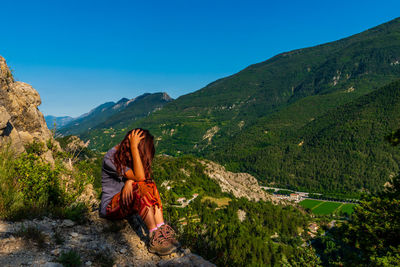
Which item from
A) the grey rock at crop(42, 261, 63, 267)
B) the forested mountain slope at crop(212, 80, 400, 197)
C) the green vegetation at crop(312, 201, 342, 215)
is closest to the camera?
the grey rock at crop(42, 261, 63, 267)

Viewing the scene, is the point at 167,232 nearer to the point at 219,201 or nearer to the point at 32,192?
the point at 32,192

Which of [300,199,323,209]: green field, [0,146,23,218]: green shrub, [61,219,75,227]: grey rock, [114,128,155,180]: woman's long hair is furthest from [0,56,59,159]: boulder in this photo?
[300,199,323,209]: green field

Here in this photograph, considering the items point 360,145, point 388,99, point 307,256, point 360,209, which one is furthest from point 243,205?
point 388,99

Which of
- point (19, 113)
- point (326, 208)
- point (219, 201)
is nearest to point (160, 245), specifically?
point (19, 113)

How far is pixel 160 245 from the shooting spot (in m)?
3.77

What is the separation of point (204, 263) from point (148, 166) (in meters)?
1.95

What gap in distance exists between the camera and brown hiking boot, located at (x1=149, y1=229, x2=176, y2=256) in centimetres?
375

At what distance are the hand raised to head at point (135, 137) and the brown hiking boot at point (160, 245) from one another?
5.35ft

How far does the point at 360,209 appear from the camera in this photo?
14633 millimetres

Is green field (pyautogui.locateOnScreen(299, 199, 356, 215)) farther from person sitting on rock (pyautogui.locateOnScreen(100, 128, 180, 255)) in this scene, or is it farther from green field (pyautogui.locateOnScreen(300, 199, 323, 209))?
person sitting on rock (pyautogui.locateOnScreen(100, 128, 180, 255))

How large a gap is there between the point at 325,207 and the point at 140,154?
420 ft

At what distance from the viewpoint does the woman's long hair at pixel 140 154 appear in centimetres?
416

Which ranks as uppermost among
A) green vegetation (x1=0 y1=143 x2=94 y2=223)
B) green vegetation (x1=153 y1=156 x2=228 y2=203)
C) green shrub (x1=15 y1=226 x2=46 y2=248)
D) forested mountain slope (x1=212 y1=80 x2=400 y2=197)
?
green vegetation (x1=0 y1=143 x2=94 y2=223)

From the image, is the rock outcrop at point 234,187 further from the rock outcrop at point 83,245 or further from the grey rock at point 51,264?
the grey rock at point 51,264
